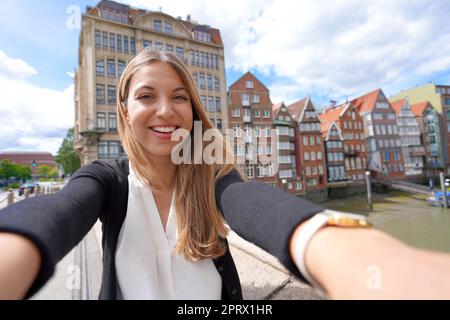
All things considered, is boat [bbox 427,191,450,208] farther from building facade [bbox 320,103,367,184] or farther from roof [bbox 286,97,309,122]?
roof [bbox 286,97,309,122]

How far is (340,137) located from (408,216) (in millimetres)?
11114

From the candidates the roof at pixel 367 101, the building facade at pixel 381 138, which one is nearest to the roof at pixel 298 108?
the building facade at pixel 381 138

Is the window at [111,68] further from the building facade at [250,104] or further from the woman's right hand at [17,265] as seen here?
the woman's right hand at [17,265]

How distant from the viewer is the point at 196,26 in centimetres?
2030

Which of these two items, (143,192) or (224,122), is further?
(224,122)

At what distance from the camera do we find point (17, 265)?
0.50 meters

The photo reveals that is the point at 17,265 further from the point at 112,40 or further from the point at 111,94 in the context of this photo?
the point at 112,40

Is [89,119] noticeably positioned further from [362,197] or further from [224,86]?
[362,197]

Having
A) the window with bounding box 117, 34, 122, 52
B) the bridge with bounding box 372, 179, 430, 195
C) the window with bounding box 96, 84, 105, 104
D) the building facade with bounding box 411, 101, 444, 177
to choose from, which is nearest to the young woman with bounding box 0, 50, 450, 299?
the window with bounding box 96, 84, 105, 104

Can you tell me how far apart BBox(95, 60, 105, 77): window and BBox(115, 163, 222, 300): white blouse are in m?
18.6

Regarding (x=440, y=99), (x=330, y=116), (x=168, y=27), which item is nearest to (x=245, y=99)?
(x=168, y=27)

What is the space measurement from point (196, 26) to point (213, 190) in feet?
76.8

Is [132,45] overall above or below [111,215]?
above

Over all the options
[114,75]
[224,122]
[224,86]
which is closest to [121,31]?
[114,75]
